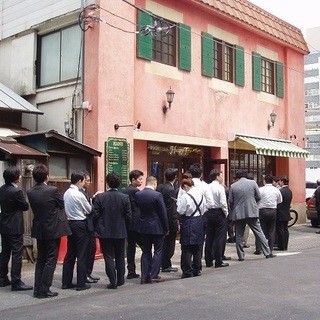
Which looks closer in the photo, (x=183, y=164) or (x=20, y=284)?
(x=20, y=284)

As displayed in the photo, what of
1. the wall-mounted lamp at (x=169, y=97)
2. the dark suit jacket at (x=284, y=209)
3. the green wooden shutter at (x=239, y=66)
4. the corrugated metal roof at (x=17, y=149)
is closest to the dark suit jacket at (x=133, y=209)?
the corrugated metal roof at (x=17, y=149)

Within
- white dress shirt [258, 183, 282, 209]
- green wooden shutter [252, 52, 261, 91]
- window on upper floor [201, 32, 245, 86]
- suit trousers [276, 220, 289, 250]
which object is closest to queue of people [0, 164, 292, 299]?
white dress shirt [258, 183, 282, 209]

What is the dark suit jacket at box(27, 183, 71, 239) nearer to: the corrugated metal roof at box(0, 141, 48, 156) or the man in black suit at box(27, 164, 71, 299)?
the man in black suit at box(27, 164, 71, 299)

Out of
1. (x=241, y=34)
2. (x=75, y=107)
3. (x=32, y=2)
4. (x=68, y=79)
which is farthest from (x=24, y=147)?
(x=241, y=34)

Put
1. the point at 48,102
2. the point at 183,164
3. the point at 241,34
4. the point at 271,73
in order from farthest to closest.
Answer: the point at 271,73 < the point at 241,34 < the point at 183,164 < the point at 48,102

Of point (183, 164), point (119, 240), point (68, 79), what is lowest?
point (119, 240)

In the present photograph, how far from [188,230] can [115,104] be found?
4634mm

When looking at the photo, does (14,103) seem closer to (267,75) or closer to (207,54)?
(207,54)

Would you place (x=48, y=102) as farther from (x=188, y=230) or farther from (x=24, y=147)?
(x=188, y=230)

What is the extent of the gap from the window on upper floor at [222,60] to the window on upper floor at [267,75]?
2.71 ft

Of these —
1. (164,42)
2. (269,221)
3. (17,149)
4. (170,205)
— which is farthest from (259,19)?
(17,149)

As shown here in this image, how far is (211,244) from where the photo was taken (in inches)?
384

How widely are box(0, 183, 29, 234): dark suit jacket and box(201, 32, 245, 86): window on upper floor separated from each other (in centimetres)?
832

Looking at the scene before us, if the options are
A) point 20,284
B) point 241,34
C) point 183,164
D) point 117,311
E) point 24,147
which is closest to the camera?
point 117,311
